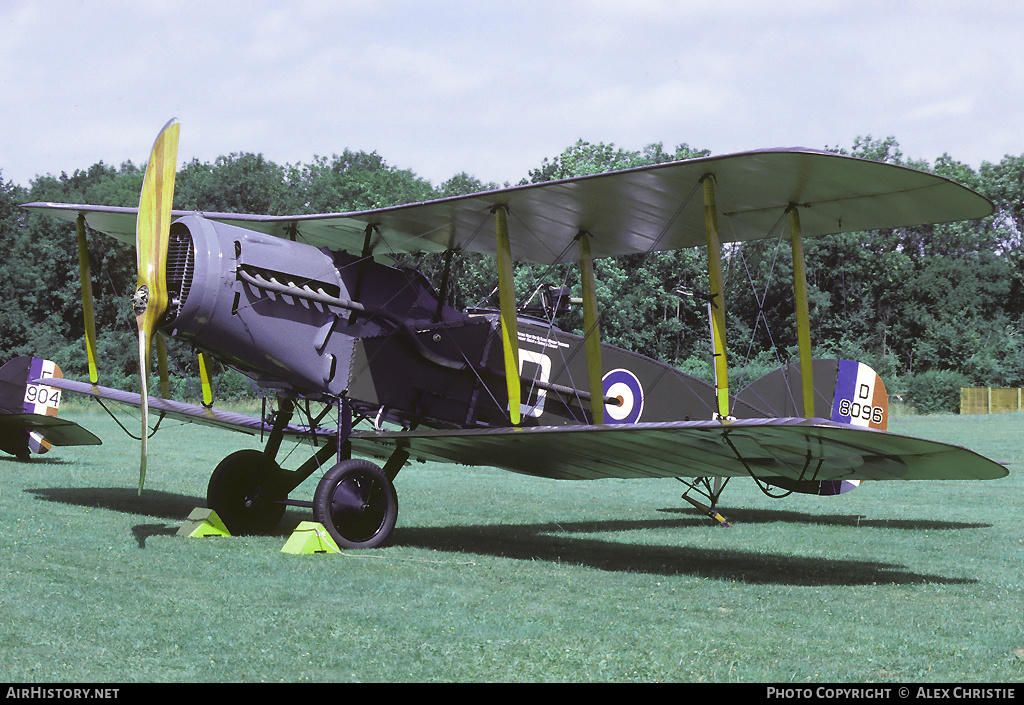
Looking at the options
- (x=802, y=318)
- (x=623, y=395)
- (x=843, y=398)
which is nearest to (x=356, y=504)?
(x=623, y=395)

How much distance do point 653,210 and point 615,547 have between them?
11.0 ft

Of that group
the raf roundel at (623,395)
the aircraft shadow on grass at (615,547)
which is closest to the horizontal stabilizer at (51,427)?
the aircraft shadow on grass at (615,547)

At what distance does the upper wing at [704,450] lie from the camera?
Result: 6.79m

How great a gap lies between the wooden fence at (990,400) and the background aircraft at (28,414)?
40.4 meters

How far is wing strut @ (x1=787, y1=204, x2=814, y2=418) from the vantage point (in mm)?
8055

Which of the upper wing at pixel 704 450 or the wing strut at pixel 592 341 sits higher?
the wing strut at pixel 592 341

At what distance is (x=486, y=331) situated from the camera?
369 inches

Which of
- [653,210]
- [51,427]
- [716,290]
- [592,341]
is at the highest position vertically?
[653,210]

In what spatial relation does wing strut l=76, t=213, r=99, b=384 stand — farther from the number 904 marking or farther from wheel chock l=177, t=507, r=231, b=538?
the number 904 marking

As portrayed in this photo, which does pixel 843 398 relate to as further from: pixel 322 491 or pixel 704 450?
pixel 322 491

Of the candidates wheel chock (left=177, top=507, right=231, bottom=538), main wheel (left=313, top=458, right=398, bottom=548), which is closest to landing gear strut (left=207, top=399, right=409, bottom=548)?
main wheel (left=313, top=458, right=398, bottom=548)

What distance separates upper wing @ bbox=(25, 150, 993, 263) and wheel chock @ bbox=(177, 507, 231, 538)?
2877 millimetres

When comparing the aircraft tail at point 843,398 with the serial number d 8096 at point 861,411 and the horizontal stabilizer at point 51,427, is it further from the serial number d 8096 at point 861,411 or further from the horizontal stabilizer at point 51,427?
the horizontal stabilizer at point 51,427
